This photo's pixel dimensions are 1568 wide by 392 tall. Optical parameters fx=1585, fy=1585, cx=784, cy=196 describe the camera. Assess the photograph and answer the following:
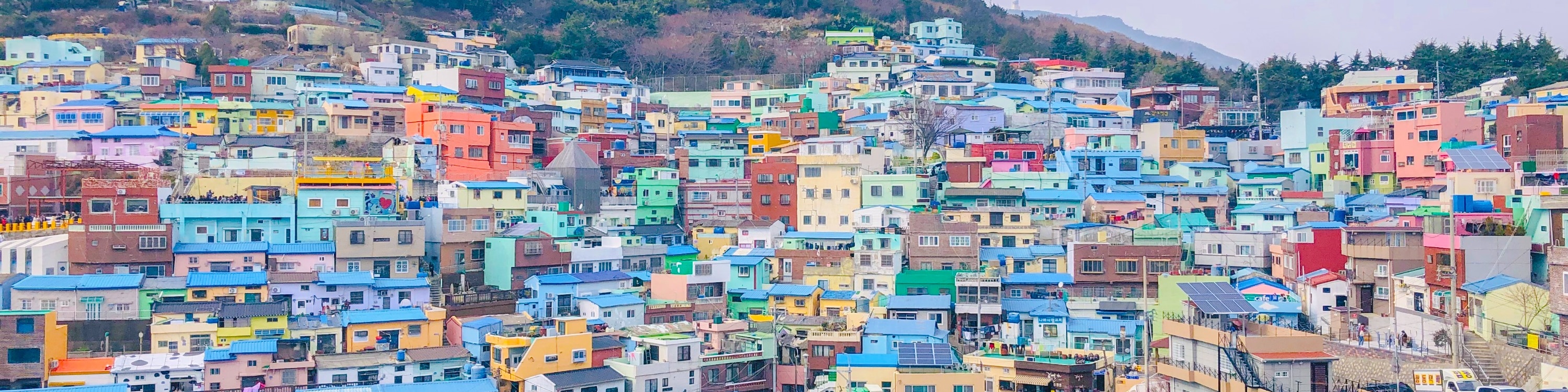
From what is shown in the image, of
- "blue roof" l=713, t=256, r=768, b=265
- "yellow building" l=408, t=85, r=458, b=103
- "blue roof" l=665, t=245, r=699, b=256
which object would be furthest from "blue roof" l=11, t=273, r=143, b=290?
"yellow building" l=408, t=85, r=458, b=103

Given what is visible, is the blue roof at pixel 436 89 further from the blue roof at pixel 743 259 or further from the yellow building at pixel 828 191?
the blue roof at pixel 743 259

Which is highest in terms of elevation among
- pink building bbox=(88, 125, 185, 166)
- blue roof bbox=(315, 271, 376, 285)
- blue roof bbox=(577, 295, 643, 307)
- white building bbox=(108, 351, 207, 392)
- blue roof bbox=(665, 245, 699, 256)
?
pink building bbox=(88, 125, 185, 166)

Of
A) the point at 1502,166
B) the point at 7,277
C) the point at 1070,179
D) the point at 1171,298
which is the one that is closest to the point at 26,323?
the point at 7,277

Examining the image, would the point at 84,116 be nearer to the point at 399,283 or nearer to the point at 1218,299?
the point at 399,283

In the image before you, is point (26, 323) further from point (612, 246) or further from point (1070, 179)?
point (1070, 179)

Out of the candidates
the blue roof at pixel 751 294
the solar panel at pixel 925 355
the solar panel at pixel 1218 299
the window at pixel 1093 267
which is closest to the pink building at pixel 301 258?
the blue roof at pixel 751 294

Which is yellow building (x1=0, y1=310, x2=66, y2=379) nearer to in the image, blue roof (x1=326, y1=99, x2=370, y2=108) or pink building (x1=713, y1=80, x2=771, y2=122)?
blue roof (x1=326, y1=99, x2=370, y2=108)

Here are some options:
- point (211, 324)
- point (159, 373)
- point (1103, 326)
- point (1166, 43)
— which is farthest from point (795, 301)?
point (1166, 43)
